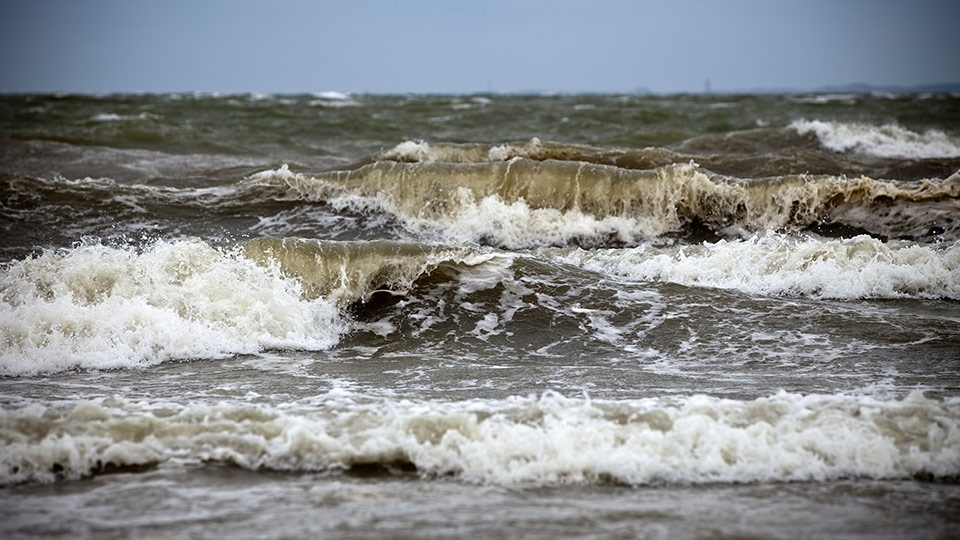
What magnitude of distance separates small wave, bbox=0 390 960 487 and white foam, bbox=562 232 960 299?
3.84 m

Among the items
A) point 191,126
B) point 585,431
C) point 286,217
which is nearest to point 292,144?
point 191,126

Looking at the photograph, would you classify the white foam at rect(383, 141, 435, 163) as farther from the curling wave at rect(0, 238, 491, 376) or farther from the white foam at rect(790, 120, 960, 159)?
the white foam at rect(790, 120, 960, 159)

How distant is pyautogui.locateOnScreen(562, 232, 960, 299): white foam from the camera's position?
908 centimetres

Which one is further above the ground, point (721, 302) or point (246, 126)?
point (246, 126)

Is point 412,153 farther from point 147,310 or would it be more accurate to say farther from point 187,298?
point 147,310

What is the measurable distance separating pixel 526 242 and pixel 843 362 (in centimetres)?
576

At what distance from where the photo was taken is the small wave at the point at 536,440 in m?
4.77

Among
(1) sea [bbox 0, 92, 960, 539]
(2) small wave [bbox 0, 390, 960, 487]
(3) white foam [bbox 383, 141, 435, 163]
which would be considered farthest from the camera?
(3) white foam [bbox 383, 141, 435, 163]

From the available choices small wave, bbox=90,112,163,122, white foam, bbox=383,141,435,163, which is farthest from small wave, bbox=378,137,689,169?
small wave, bbox=90,112,163,122

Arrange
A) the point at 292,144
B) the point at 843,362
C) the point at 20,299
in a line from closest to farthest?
the point at 843,362, the point at 20,299, the point at 292,144

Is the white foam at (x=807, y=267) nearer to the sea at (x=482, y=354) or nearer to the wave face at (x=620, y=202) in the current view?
the sea at (x=482, y=354)

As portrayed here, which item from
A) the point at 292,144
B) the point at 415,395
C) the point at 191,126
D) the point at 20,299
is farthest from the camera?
the point at 191,126

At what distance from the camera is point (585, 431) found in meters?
5.02

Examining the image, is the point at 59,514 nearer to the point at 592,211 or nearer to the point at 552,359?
the point at 552,359
